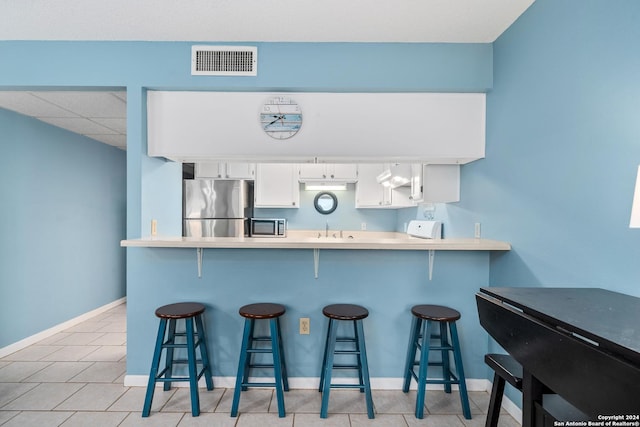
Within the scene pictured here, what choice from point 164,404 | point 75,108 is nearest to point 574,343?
point 164,404

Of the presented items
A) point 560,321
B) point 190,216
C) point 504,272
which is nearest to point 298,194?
point 190,216

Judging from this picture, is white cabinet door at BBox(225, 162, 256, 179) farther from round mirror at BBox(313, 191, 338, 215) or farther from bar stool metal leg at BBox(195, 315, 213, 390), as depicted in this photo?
bar stool metal leg at BBox(195, 315, 213, 390)

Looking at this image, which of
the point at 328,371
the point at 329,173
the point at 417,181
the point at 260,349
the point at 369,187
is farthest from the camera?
the point at 369,187

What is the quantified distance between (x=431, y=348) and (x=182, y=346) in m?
1.64

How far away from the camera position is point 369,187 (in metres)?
4.25

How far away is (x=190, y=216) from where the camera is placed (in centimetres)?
379

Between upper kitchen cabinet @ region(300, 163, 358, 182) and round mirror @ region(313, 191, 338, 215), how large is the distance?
21.2 inches

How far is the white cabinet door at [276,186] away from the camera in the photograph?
4.17m

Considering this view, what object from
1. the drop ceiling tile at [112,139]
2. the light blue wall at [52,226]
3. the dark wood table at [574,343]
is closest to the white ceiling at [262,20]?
the light blue wall at [52,226]

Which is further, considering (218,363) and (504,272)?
(218,363)

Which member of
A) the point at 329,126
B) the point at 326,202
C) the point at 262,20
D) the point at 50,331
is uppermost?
the point at 262,20

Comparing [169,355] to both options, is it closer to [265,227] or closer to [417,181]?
[265,227]

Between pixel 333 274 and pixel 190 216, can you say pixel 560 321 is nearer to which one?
pixel 333 274

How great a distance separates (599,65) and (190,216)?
3927mm
